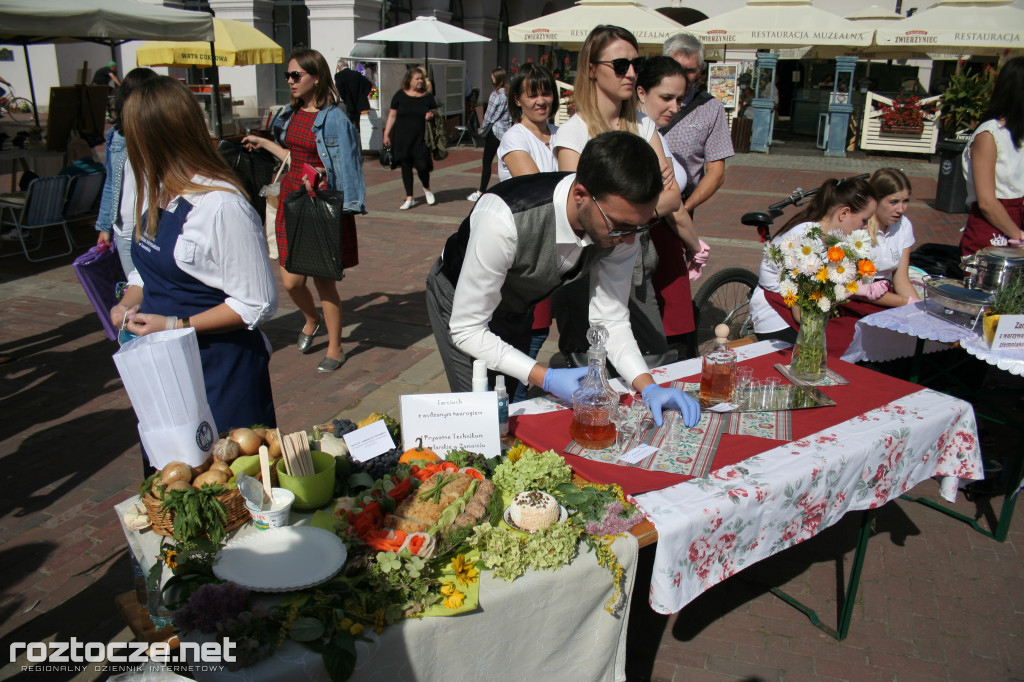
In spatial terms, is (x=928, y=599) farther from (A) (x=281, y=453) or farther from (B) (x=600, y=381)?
(A) (x=281, y=453)

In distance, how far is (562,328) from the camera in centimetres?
340

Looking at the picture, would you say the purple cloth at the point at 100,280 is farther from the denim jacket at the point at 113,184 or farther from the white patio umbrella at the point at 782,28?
the white patio umbrella at the point at 782,28

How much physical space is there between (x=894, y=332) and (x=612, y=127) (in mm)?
1749

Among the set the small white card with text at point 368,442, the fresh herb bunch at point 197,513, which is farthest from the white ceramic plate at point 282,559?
the small white card with text at point 368,442

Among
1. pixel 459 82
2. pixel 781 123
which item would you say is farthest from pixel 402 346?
pixel 781 123

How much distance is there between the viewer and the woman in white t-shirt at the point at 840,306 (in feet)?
12.2

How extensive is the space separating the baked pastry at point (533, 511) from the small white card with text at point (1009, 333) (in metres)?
2.26

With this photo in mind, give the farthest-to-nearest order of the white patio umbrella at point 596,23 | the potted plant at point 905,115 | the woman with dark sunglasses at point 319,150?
the potted plant at point 905,115 → the white patio umbrella at point 596,23 → the woman with dark sunglasses at point 319,150

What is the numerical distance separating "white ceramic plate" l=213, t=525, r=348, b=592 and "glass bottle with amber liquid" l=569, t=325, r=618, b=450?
34.2 inches

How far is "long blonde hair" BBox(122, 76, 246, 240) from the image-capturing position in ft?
7.29

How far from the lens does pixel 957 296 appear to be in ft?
10.9

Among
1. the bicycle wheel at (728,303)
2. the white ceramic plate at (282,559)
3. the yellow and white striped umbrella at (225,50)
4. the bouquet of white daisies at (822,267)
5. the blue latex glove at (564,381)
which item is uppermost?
the yellow and white striped umbrella at (225,50)

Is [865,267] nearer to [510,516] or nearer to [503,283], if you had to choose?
[503,283]

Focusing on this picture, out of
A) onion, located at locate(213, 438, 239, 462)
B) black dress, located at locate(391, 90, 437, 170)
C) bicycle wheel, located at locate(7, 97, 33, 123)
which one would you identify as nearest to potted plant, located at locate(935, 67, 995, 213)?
black dress, located at locate(391, 90, 437, 170)
